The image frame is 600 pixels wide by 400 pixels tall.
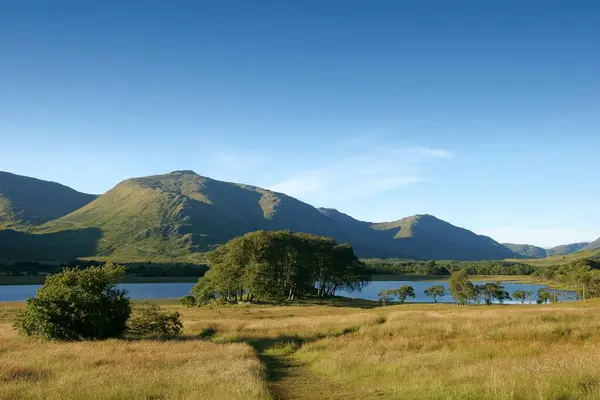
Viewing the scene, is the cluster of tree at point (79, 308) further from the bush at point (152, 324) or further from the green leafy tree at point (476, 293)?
the green leafy tree at point (476, 293)

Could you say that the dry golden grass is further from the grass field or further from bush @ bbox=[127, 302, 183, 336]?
bush @ bbox=[127, 302, 183, 336]

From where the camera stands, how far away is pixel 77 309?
33.7m

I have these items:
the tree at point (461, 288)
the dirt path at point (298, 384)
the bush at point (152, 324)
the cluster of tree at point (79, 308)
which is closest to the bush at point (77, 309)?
the cluster of tree at point (79, 308)

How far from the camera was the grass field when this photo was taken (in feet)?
49.9

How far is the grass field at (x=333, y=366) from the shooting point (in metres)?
15.2

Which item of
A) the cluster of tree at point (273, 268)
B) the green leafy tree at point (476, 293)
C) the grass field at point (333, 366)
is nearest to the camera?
the grass field at point (333, 366)

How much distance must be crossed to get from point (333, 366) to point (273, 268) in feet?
286

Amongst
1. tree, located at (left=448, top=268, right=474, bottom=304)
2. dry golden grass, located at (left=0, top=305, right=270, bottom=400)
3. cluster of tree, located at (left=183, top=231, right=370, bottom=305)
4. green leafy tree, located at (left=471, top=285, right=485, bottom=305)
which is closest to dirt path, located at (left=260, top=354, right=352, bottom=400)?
dry golden grass, located at (left=0, top=305, right=270, bottom=400)

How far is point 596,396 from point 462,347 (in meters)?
14.3

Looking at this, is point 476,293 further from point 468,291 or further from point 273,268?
point 273,268

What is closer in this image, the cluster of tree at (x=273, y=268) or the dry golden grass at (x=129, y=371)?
the dry golden grass at (x=129, y=371)

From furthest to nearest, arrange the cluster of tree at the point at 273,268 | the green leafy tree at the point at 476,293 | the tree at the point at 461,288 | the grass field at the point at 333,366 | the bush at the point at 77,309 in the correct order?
the green leafy tree at the point at 476,293
the tree at the point at 461,288
the cluster of tree at the point at 273,268
the bush at the point at 77,309
the grass field at the point at 333,366

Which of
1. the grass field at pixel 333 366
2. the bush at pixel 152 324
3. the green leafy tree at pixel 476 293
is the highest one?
the grass field at pixel 333 366

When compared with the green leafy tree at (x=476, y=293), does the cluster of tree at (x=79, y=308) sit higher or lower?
higher
